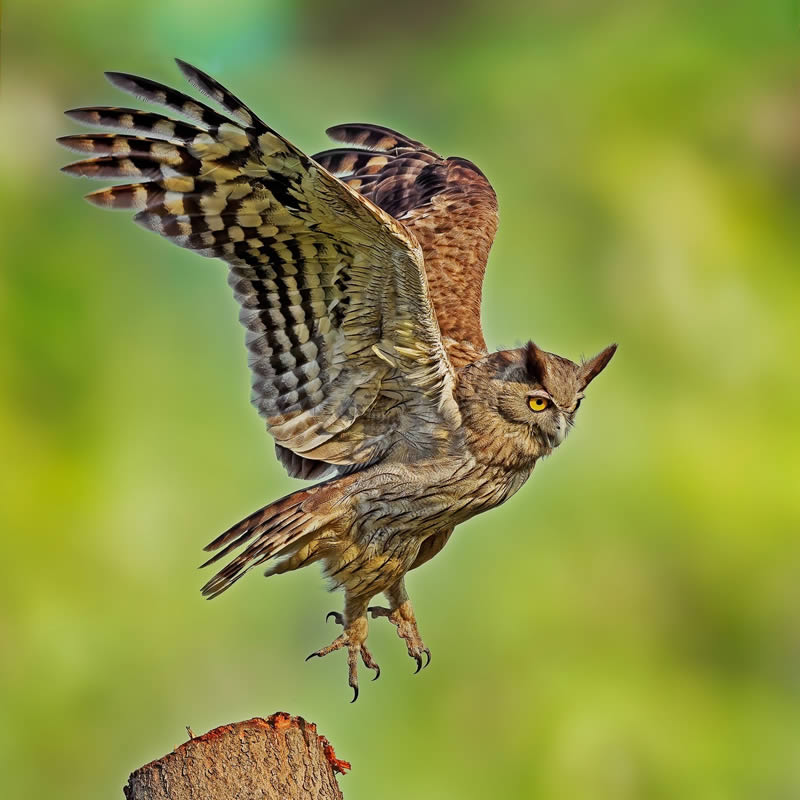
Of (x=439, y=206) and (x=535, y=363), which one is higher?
(x=439, y=206)

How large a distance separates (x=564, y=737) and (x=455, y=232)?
5.41m

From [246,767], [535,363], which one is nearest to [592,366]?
[535,363]

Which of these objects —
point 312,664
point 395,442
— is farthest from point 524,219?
point 395,442

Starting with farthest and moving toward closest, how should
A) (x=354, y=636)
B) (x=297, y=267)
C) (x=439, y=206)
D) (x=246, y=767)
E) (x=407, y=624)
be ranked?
(x=439, y=206), (x=407, y=624), (x=354, y=636), (x=297, y=267), (x=246, y=767)

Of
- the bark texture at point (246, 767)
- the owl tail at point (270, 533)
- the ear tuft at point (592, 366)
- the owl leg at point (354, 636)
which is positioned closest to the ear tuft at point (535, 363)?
the ear tuft at point (592, 366)

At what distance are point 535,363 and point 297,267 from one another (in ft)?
2.10

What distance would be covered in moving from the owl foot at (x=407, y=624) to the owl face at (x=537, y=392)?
684 mm

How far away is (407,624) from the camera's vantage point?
318cm

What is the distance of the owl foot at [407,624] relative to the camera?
10.3 ft

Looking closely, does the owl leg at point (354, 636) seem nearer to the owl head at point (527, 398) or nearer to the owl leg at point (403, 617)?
the owl leg at point (403, 617)

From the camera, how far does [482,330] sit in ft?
10.8

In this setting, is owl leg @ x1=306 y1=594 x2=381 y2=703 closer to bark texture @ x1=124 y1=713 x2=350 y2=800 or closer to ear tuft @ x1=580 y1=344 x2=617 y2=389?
bark texture @ x1=124 y1=713 x2=350 y2=800

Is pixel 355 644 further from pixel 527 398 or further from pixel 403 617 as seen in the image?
pixel 527 398

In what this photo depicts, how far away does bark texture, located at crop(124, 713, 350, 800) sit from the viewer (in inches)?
83.9
